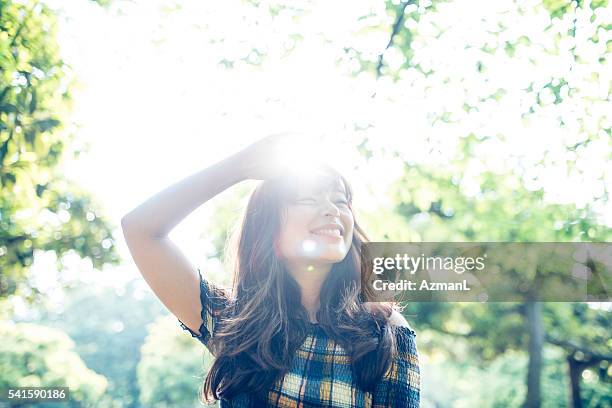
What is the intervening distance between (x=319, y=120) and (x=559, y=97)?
5.04 ft

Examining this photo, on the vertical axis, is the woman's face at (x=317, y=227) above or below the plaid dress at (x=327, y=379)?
above

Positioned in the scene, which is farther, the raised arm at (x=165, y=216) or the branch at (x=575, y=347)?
the branch at (x=575, y=347)

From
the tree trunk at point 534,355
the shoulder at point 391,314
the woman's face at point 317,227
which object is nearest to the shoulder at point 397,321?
the shoulder at point 391,314

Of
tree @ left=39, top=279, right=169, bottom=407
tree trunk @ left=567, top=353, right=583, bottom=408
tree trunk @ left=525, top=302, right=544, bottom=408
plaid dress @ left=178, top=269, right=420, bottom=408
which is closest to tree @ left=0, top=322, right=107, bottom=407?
tree trunk @ left=525, top=302, right=544, bottom=408

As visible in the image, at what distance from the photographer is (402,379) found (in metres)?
1.67

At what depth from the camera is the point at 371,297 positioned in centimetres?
191

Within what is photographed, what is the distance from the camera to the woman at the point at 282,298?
163 centimetres

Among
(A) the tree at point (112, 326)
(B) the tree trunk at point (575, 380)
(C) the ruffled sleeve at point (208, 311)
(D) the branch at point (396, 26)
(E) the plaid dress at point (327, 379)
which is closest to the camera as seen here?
(E) the plaid dress at point (327, 379)

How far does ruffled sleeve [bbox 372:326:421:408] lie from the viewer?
1.63m

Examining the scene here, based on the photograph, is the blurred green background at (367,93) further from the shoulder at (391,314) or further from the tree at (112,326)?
the tree at (112,326)

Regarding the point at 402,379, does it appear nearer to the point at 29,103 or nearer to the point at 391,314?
the point at 391,314
